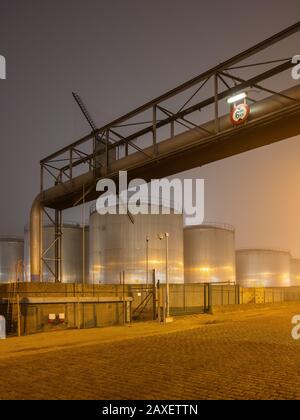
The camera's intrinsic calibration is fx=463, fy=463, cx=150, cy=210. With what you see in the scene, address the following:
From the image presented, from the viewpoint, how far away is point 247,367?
11.9 metres

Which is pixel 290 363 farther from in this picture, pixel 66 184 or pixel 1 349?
pixel 66 184

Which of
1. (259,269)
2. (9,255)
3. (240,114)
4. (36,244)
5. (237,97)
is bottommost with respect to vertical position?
(259,269)

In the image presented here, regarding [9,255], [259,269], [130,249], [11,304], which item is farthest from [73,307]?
[259,269]

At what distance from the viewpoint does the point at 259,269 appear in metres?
83.3

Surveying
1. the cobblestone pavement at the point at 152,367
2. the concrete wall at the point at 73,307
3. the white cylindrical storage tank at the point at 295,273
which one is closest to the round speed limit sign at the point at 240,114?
the cobblestone pavement at the point at 152,367

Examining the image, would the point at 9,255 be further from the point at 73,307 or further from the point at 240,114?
the point at 240,114

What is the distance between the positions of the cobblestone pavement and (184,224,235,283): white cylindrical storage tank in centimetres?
4272

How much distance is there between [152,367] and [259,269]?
243 ft

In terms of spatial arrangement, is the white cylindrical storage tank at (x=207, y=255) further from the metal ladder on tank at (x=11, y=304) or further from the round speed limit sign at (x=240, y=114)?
the round speed limit sign at (x=240, y=114)

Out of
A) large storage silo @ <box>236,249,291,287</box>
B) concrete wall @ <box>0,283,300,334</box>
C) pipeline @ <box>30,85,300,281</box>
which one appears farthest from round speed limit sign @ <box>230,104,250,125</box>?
large storage silo @ <box>236,249,291,287</box>

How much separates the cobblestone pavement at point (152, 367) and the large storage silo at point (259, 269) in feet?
209

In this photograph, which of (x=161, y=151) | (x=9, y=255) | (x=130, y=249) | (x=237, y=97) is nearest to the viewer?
(x=237, y=97)

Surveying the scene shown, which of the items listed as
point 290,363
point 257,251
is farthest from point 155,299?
point 257,251

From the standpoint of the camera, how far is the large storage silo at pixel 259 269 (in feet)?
271
